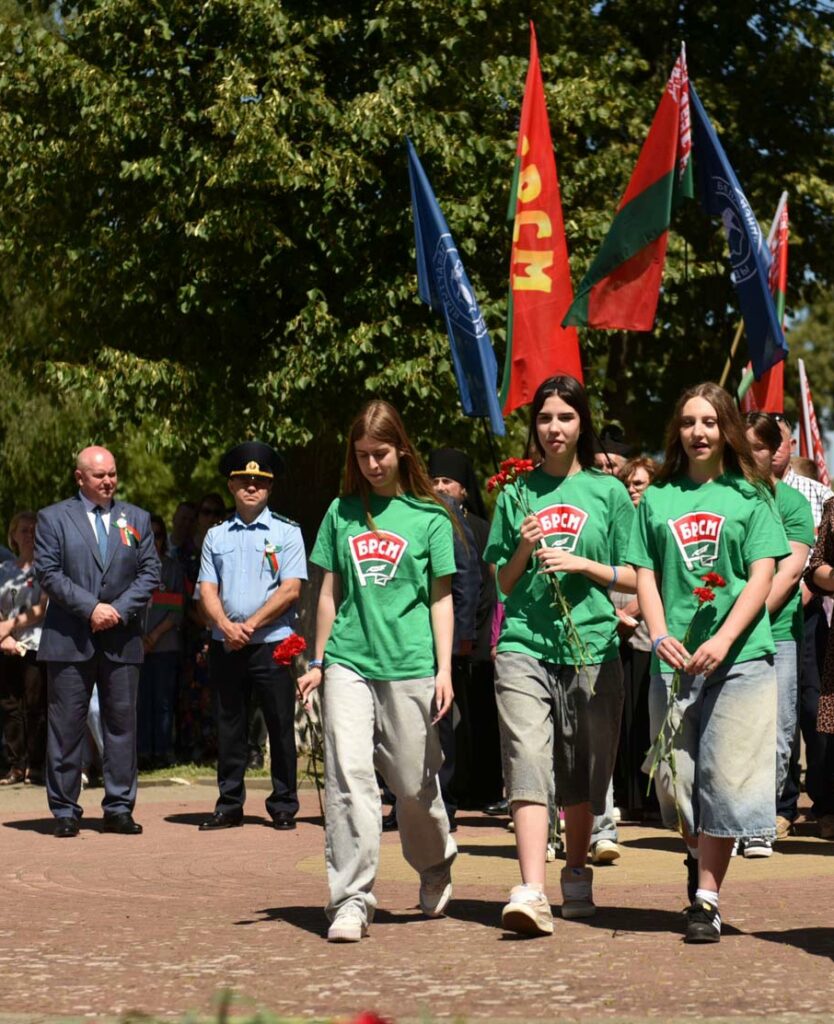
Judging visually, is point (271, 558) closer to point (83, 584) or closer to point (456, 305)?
point (83, 584)

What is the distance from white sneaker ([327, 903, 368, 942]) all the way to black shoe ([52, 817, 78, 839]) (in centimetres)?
450

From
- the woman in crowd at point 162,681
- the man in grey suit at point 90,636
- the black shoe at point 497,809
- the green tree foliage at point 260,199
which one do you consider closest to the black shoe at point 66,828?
the man in grey suit at point 90,636

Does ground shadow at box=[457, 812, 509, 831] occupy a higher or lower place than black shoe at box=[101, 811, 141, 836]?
lower

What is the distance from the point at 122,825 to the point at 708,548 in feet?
17.7

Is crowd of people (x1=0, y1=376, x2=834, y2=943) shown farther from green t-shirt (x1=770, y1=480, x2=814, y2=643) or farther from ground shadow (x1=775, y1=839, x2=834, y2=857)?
ground shadow (x1=775, y1=839, x2=834, y2=857)

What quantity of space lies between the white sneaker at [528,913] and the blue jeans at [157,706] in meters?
9.71

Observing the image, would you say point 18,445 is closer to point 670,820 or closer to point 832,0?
point 832,0

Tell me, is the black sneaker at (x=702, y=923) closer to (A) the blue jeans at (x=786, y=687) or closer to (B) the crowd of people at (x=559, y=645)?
(B) the crowd of people at (x=559, y=645)

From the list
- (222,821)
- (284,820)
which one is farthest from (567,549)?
(222,821)

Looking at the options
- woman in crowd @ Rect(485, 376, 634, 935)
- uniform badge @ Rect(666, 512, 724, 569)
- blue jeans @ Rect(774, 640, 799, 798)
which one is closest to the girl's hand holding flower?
woman in crowd @ Rect(485, 376, 634, 935)

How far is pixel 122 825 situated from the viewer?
36.8 feet

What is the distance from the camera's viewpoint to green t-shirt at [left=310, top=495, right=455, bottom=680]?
721cm

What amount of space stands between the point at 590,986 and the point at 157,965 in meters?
1.45

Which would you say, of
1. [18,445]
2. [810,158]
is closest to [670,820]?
[810,158]
